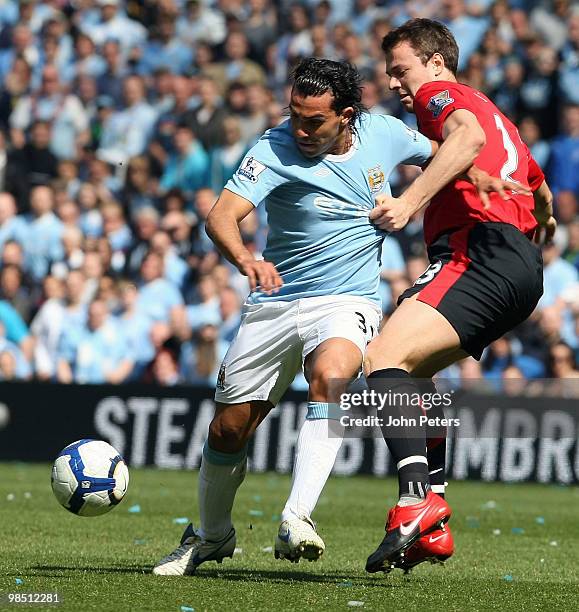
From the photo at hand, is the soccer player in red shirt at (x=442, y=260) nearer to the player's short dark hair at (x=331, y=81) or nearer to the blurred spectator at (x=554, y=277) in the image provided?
the player's short dark hair at (x=331, y=81)

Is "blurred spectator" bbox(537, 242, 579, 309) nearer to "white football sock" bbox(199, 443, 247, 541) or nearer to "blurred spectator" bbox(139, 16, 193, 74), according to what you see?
"blurred spectator" bbox(139, 16, 193, 74)

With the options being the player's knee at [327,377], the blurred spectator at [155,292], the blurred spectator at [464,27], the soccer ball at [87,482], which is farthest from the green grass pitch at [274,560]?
the blurred spectator at [464,27]

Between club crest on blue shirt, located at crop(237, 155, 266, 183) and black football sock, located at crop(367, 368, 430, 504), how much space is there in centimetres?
112

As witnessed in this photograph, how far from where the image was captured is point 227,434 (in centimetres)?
667

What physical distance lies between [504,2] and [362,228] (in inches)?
432

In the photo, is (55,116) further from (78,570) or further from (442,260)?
(442,260)

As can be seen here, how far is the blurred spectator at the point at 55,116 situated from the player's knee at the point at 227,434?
11304 mm

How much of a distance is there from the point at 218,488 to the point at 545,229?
2367 mm

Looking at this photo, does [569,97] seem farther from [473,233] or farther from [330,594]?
[330,594]

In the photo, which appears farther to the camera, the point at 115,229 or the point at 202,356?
the point at 115,229

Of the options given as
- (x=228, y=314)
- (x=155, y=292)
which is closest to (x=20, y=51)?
(x=155, y=292)

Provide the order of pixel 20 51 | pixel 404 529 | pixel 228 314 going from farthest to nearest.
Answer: pixel 20 51
pixel 228 314
pixel 404 529

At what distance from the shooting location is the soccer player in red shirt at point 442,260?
609 cm

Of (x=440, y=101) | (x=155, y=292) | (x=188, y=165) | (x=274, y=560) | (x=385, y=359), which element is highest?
(x=188, y=165)
